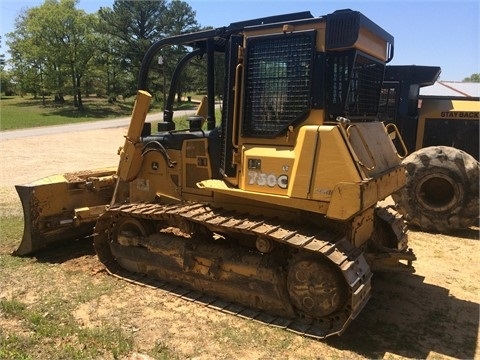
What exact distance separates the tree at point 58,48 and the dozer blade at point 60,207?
37450mm

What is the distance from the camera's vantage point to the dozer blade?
248 inches

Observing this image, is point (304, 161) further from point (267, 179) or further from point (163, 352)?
point (163, 352)

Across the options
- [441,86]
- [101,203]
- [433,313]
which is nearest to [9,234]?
[101,203]

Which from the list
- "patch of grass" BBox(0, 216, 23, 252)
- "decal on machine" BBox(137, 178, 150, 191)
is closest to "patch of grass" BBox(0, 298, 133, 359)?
"decal on machine" BBox(137, 178, 150, 191)

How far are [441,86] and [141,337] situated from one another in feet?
49.3

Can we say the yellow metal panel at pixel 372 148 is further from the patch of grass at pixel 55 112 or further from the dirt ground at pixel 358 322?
the patch of grass at pixel 55 112

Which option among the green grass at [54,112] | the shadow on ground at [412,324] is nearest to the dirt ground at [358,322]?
the shadow on ground at [412,324]

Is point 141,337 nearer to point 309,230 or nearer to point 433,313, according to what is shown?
point 309,230

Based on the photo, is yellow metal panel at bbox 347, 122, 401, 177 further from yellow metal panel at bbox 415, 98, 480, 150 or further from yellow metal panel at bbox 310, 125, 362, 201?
yellow metal panel at bbox 415, 98, 480, 150

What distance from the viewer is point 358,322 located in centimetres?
468

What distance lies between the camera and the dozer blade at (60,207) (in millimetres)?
6289

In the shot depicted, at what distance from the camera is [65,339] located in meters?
4.21

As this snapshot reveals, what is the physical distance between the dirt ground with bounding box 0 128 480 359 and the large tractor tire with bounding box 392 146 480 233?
1138 mm

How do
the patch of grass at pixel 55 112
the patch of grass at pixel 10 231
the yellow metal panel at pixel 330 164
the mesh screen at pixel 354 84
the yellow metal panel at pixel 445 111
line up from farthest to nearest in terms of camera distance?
the patch of grass at pixel 55 112 < the yellow metal panel at pixel 445 111 < the patch of grass at pixel 10 231 < the mesh screen at pixel 354 84 < the yellow metal panel at pixel 330 164
